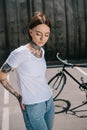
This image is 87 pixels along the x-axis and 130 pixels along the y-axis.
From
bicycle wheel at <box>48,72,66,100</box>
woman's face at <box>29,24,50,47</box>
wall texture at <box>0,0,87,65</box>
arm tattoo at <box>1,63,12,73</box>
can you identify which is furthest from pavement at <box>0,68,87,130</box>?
wall texture at <box>0,0,87,65</box>

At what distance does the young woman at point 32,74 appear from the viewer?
3.30m

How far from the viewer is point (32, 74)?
11.1 feet

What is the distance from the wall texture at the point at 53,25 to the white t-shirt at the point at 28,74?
13123mm

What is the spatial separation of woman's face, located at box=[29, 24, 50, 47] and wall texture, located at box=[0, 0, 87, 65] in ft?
43.3

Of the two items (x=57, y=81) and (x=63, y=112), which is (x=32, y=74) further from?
(x=57, y=81)

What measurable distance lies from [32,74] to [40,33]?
1.42 feet

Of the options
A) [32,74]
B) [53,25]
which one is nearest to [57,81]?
[32,74]

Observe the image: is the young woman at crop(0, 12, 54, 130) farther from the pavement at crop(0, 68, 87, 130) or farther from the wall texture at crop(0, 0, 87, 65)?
the wall texture at crop(0, 0, 87, 65)

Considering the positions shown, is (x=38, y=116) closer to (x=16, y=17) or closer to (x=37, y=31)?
(x=37, y=31)

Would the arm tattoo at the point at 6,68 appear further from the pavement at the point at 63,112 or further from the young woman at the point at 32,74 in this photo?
the pavement at the point at 63,112

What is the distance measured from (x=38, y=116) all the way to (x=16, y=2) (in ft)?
44.7

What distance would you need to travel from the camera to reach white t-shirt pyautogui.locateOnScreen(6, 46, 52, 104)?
3316mm

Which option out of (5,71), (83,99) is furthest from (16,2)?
(5,71)

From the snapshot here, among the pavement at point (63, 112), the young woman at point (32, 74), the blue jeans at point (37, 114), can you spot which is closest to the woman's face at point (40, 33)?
the young woman at point (32, 74)
